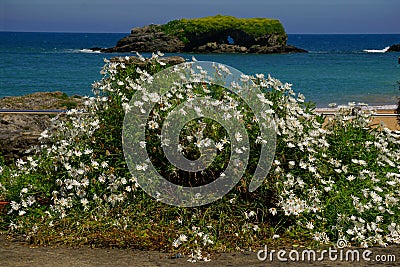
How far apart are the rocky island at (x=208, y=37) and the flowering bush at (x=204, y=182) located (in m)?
61.9

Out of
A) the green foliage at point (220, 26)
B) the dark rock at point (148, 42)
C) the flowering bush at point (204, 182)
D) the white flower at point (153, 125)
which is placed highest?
the green foliage at point (220, 26)

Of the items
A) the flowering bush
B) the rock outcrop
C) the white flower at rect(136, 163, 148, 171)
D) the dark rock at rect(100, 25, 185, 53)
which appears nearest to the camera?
the flowering bush

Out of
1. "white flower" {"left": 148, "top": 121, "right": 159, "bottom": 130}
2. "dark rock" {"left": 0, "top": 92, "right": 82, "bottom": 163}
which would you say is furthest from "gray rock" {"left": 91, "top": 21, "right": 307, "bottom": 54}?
"white flower" {"left": 148, "top": 121, "right": 159, "bottom": 130}

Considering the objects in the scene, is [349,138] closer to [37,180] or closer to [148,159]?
[148,159]

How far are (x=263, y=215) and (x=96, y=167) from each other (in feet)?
4.46

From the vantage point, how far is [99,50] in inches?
2825

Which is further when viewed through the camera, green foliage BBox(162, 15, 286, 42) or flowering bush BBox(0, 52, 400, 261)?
green foliage BBox(162, 15, 286, 42)

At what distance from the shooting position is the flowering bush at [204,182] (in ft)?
14.2

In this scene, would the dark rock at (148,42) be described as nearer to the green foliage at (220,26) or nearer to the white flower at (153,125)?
the green foliage at (220,26)

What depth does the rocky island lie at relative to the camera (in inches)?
2665

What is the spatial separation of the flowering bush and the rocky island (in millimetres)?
61868

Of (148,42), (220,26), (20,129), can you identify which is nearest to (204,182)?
(20,129)

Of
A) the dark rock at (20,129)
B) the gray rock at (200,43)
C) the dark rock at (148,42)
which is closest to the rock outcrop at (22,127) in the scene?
the dark rock at (20,129)

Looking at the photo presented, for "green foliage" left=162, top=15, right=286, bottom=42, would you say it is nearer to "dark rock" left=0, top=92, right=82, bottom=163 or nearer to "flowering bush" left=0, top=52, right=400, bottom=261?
"dark rock" left=0, top=92, right=82, bottom=163
